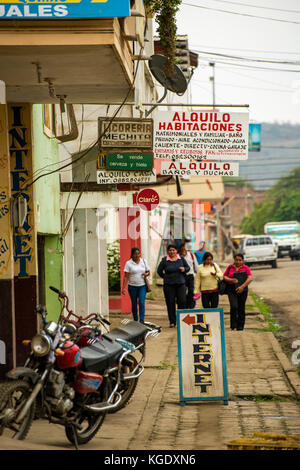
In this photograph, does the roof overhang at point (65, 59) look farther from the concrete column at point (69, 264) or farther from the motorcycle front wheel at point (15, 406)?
the concrete column at point (69, 264)

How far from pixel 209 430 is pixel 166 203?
1270 inches

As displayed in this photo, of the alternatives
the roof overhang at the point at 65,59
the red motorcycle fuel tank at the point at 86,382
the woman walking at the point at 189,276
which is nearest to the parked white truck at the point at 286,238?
the woman walking at the point at 189,276

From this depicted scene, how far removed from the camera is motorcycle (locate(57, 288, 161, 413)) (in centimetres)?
766

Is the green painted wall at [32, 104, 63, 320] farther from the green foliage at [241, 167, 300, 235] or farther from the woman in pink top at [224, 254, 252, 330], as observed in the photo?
the green foliage at [241, 167, 300, 235]

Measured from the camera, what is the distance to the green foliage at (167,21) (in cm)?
1070

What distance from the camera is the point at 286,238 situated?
58.7 meters

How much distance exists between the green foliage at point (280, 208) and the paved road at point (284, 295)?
7052 centimetres

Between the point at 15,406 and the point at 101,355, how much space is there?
1254 mm

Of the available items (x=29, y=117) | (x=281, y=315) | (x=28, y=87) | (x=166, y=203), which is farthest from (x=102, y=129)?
(x=166, y=203)

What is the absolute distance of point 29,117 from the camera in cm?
1088

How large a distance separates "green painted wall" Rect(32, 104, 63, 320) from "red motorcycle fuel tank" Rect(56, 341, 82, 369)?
14.2 ft

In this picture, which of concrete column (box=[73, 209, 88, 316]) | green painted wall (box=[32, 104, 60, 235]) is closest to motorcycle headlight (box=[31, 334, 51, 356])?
green painted wall (box=[32, 104, 60, 235])

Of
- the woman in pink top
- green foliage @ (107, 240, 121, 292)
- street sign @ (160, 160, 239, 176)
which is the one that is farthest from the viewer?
green foliage @ (107, 240, 121, 292)

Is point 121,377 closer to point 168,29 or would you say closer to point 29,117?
point 29,117
